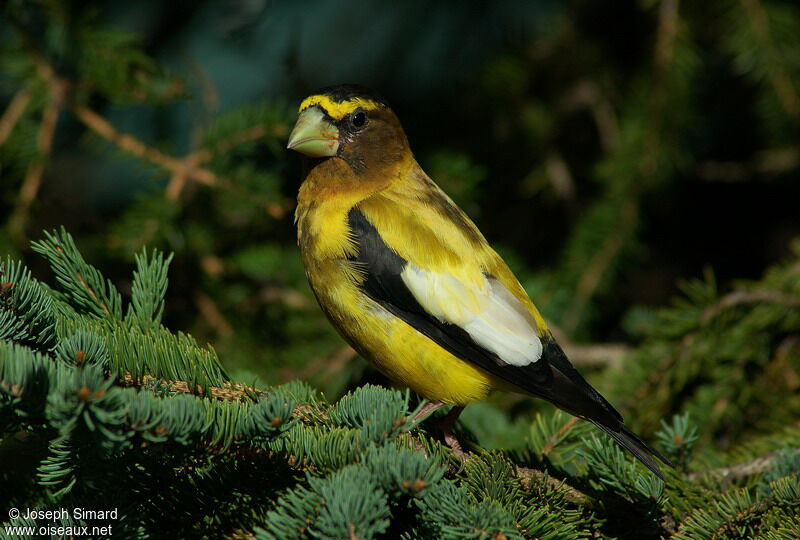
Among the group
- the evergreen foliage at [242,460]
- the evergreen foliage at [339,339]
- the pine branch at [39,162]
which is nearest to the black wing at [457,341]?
the evergreen foliage at [339,339]

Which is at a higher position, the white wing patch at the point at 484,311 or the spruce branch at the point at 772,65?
the spruce branch at the point at 772,65

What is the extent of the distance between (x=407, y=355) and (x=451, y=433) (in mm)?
329

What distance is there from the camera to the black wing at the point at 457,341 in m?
2.31

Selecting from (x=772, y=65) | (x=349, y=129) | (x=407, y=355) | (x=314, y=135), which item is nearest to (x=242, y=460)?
(x=407, y=355)

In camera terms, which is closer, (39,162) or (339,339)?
(39,162)

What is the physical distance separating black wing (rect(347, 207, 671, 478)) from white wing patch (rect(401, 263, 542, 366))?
1.0 inches

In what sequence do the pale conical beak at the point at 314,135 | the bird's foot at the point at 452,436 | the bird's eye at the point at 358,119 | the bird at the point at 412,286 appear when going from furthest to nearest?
the bird's eye at the point at 358,119 < the pale conical beak at the point at 314,135 < the bird at the point at 412,286 < the bird's foot at the point at 452,436

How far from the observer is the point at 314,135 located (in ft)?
9.25

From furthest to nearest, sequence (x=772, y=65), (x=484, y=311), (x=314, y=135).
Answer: (x=772, y=65), (x=314, y=135), (x=484, y=311)

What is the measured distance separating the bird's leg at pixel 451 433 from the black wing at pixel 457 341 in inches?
8.1

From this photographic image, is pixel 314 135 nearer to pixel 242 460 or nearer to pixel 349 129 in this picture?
pixel 349 129

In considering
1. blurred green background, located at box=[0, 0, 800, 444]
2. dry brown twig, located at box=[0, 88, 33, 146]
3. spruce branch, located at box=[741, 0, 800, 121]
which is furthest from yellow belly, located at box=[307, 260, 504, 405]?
spruce branch, located at box=[741, 0, 800, 121]

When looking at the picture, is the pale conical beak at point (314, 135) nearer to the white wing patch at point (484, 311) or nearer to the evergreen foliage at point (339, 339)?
the evergreen foliage at point (339, 339)

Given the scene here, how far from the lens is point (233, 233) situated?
12.0 feet
